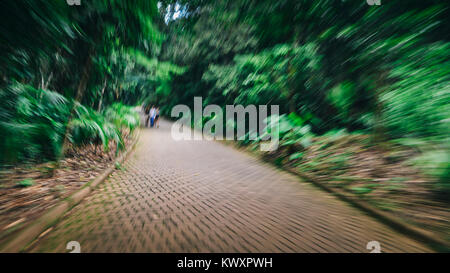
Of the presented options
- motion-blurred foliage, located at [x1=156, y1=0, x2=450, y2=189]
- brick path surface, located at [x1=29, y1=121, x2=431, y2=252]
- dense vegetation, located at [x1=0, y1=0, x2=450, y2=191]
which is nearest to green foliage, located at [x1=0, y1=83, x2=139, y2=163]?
Answer: dense vegetation, located at [x1=0, y1=0, x2=450, y2=191]

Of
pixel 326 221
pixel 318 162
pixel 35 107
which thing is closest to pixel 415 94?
pixel 318 162

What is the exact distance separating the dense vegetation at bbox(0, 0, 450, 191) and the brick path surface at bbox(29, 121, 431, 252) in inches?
52.1

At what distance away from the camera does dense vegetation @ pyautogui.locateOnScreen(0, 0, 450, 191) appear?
2.94m

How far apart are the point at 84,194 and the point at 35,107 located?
1.77 m

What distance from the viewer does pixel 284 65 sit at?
7969 millimetres

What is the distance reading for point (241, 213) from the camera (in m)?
3.53

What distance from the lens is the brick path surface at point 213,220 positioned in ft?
8.54

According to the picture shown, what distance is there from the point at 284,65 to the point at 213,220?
6.85 m

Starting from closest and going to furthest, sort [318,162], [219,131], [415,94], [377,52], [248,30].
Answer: [415,94] → [377,52] → [318,162] → [248,30] → [219,131]

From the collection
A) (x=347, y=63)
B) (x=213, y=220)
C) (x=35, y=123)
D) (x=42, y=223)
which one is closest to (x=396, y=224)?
(x=213, y=220)

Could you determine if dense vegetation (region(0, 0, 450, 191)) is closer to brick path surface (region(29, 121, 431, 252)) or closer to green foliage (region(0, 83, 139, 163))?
green foliage (region(0, 83, 139, 163))

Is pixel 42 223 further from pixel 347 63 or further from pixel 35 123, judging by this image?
pixel 347 63

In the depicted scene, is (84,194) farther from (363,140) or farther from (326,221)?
(363,140)

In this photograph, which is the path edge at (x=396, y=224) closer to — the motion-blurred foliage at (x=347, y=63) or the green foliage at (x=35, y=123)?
the motion-blurred foliage at (x=347, y=63)
